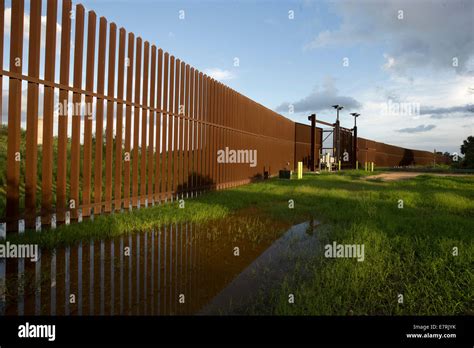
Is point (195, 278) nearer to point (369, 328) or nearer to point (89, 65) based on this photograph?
point (369, 328)

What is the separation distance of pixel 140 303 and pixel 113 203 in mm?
4191

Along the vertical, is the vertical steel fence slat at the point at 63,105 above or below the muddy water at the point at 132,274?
above

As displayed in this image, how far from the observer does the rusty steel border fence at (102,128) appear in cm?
452

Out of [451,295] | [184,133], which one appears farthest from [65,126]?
[451,295]

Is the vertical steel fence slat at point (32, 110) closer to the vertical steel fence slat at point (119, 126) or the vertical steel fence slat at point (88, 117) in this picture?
the vertical steel fence slat at point (88, 117)

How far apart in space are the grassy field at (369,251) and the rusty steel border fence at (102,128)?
60cm

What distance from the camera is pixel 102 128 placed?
5848 millimetres

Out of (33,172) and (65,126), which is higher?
(65,126)

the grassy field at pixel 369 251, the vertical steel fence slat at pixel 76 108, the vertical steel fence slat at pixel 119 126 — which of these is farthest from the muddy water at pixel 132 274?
the vertical steel fence slat at pixel 119 126

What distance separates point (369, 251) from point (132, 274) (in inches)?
115

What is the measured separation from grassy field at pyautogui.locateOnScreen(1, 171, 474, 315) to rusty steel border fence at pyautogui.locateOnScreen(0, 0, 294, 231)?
596mm

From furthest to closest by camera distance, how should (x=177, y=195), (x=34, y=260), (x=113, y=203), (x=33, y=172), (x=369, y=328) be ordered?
(x=177, y=195) → (x=113, y=203) → (x=33, y=172) → (x=34, y=260) → (x=369, y=328)

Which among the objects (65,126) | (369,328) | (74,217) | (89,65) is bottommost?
(369,328)

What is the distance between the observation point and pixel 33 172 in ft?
15.3
